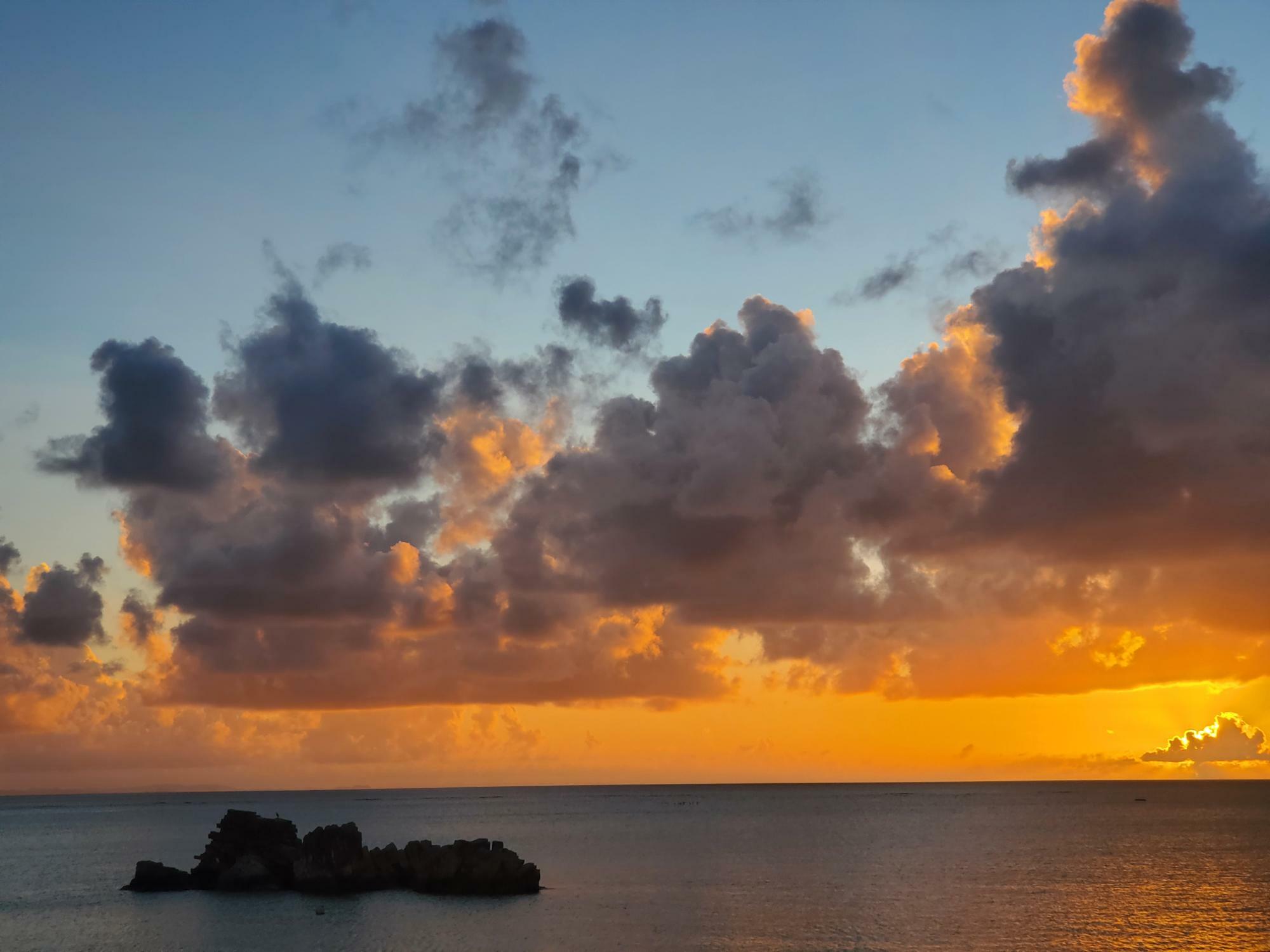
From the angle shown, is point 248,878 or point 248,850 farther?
point 248,850

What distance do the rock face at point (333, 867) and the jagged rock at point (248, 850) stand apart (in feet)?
0.22

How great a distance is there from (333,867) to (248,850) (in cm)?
1119

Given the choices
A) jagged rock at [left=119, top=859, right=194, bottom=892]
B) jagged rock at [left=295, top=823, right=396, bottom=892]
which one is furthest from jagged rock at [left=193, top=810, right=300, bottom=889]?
jagged rock at [left=295, top=823, right=396, bottom=892]

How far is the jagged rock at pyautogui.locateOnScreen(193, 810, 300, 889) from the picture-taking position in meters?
124

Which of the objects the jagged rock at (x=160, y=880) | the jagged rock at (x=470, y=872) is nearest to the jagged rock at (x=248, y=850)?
the jagged rock at (x=160, y=880)

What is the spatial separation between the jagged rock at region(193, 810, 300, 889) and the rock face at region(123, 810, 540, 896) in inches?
2.6

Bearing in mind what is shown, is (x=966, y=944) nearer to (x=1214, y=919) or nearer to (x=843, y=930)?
(x=843, y=930)

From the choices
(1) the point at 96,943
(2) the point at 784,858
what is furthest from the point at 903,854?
(1) the point at 96,943

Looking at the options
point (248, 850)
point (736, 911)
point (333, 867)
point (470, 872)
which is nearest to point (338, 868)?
point (333, 867)

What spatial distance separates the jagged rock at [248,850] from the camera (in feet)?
406

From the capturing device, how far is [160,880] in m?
128

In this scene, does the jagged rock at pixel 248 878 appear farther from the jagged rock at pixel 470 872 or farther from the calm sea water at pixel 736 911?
the jagged rock at pixel 470 872

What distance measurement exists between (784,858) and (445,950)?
85.6m

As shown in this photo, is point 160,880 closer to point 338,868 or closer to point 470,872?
point 338,868
